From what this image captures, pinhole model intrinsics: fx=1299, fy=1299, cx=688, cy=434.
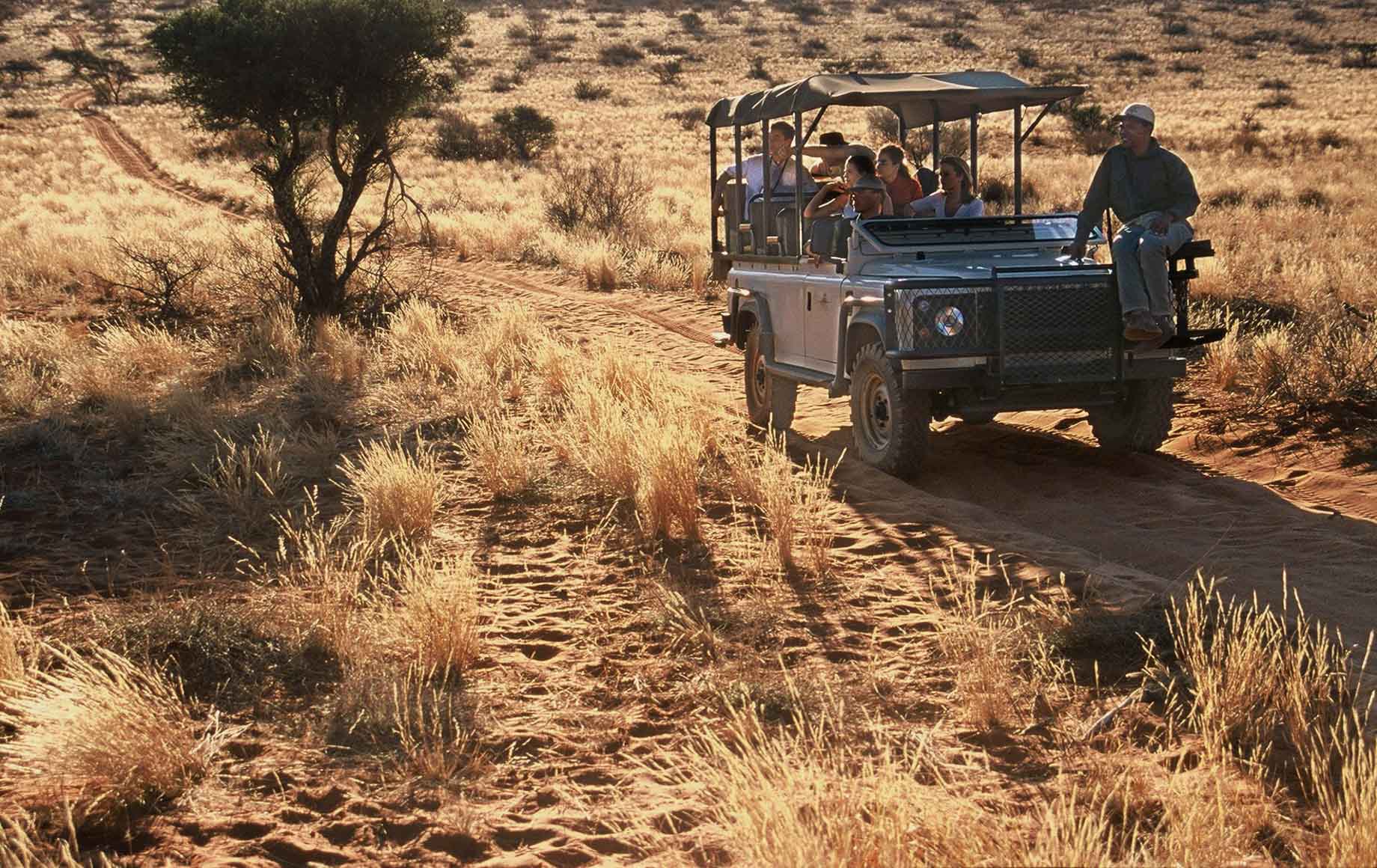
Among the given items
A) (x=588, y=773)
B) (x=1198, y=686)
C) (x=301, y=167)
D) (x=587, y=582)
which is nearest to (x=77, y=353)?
(x=301, y=167)

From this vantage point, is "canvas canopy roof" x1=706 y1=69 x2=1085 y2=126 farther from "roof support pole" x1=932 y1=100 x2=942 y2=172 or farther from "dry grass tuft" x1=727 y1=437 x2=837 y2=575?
"dry grass tuft" x1=727 y1=437 x2=837 y2=575

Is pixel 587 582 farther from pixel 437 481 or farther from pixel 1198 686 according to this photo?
pixel 1198 686

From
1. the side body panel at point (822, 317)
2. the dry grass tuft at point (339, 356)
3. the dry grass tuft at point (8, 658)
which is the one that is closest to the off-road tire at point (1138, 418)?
the side body panel at point (822, 317)

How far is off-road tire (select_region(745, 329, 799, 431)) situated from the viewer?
9.47 meters

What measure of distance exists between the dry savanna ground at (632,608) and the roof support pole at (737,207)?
130cm

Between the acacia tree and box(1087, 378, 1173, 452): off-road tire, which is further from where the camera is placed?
the acacia tree

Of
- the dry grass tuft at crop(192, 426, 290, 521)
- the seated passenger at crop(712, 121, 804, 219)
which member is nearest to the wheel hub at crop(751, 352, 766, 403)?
the seated passenger at crop(712, 121, 804, 219)

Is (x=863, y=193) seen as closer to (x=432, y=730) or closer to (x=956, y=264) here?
(x=956, y=264)

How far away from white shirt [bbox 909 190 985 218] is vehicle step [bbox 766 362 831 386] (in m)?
1.36

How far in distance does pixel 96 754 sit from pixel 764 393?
6324 millimetres

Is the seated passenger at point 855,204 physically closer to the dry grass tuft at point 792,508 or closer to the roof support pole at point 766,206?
the roof support pole at point 766,206

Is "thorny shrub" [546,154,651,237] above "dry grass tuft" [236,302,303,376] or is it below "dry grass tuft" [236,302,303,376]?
above

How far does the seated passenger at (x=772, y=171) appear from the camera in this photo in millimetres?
9523

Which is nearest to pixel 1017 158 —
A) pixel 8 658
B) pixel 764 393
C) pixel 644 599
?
pixel 764 393
